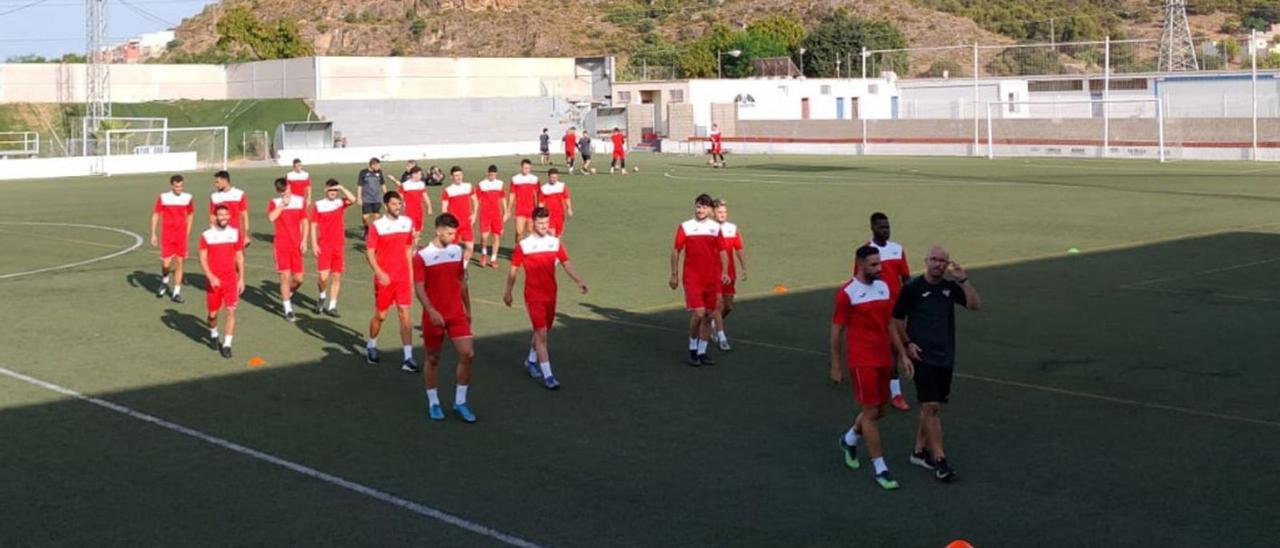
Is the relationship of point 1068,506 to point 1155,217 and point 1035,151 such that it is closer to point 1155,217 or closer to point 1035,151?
point 1155,217

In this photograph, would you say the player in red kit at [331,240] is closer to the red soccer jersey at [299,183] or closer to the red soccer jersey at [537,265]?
the red soccer jersey at [537,265]

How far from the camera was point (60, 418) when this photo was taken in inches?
511

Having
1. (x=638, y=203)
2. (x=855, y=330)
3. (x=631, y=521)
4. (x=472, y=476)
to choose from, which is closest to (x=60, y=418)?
(x=472, y=476)

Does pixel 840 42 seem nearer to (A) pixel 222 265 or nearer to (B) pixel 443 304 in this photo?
(A) pixel 222 265

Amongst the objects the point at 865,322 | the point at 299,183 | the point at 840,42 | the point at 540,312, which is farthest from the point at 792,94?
the point at 865,322

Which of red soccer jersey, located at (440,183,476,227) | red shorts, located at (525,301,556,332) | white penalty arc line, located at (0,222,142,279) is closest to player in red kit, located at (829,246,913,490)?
red shorts, located at (525,301,556,332)

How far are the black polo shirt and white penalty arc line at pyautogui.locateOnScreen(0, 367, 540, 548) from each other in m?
3.37

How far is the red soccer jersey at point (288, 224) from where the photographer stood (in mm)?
18719

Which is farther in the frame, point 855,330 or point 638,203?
point 638,203

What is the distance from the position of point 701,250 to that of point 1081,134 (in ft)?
143

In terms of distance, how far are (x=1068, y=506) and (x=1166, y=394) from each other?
4.10 metres

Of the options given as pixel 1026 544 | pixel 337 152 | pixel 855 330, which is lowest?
pixel 1026 544

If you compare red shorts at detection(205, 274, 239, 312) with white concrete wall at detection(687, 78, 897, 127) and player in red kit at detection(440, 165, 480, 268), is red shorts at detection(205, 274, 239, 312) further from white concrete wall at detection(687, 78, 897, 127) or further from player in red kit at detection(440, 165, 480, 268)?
white concrete wall at detection(687, 78, 897, 127)

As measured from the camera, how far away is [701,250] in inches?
602
